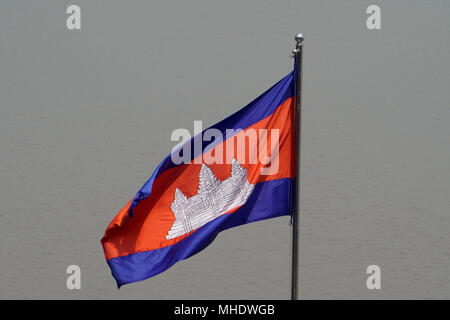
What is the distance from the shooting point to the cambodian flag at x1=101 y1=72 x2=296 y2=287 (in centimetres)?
408

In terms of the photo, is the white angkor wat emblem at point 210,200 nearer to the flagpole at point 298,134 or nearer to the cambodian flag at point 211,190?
the cambodian flag at point 211,190

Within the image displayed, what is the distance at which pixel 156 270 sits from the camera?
13.4 feet

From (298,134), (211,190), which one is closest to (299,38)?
(298,134)

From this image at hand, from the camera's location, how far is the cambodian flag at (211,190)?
4.08m

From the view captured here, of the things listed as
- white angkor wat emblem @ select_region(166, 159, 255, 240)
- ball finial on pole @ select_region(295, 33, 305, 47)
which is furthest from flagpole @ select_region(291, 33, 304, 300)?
white angkor wat emblem @ select_region(166, 159, 255, 240)

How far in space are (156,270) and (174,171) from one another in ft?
2.12

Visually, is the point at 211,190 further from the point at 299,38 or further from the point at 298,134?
the point at 299,38

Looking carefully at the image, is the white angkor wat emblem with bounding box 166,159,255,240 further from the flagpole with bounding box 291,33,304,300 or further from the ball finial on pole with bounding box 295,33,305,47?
the ball finial on pole with bounding box 295,33,305,47

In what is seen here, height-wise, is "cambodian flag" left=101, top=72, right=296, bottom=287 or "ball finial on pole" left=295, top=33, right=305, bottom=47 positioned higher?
"ball finial on pole" left=295, top=33, right=305, bottom=47

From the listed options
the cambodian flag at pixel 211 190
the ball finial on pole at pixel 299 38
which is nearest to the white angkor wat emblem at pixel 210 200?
the cambodian flag at pixel 211 190

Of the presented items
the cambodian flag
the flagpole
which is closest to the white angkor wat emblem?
the cambodian flag

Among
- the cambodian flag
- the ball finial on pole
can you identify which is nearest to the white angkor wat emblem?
the cambodian flag

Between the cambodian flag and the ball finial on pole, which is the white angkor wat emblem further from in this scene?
the ball finial on pole

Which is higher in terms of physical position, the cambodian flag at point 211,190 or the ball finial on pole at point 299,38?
the ball finial on pole at point 299,38
